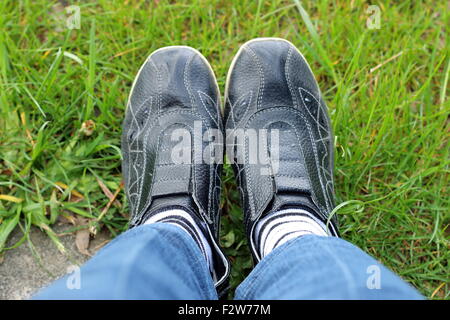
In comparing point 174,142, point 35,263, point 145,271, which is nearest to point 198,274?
point 145,271

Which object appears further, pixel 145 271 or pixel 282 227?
pixel 282 227

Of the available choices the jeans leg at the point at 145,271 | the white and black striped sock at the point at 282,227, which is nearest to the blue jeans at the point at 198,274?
the jeans leg at the point at 145,271

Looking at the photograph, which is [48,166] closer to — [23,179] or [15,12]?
[23,179]

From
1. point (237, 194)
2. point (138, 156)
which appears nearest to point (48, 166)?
point (138, 156)

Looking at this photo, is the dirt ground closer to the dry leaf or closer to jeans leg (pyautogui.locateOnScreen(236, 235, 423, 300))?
the dry leaf

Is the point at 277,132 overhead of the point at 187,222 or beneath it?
overhead

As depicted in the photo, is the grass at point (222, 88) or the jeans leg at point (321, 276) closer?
the jeans leg at point (321, 276)

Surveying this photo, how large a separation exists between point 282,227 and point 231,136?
1.17ft

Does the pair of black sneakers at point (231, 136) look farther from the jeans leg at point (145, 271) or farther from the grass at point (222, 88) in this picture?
the jeans leg at point (145, 271)

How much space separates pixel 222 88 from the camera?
1.44 meters

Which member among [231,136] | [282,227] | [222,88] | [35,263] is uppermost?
[222,88]

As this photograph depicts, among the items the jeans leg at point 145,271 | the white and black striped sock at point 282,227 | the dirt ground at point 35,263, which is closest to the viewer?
the jeans leg at point 145,271

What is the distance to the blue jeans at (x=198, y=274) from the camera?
71 centimetres

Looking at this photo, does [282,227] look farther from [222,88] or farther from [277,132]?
[222,88]
